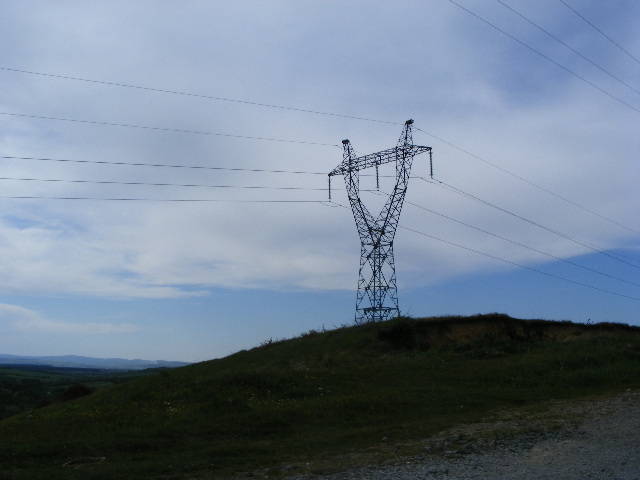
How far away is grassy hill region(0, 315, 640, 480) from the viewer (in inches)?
563

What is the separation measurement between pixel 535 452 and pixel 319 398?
958cm

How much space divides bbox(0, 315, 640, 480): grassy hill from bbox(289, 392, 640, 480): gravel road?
153 cm

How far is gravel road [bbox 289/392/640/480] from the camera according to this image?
35.8 feet

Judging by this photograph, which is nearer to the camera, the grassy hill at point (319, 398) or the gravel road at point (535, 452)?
the gravel road at point (535, 452)

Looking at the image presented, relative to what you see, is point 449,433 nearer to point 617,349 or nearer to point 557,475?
point 557,475

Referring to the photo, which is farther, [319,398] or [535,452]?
[319,398]

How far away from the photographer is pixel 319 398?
68.9ft

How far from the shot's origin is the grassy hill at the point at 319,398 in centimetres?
1430

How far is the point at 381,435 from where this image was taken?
15555 millimetres

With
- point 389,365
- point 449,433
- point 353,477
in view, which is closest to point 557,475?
point 353,477

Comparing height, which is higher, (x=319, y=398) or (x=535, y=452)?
(x=319, y=398)

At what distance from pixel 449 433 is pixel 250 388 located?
29.5 feet

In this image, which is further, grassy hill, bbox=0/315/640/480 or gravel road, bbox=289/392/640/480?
grassy hill, bbox=0/315/640/480

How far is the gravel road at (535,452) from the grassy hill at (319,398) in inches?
60.2
